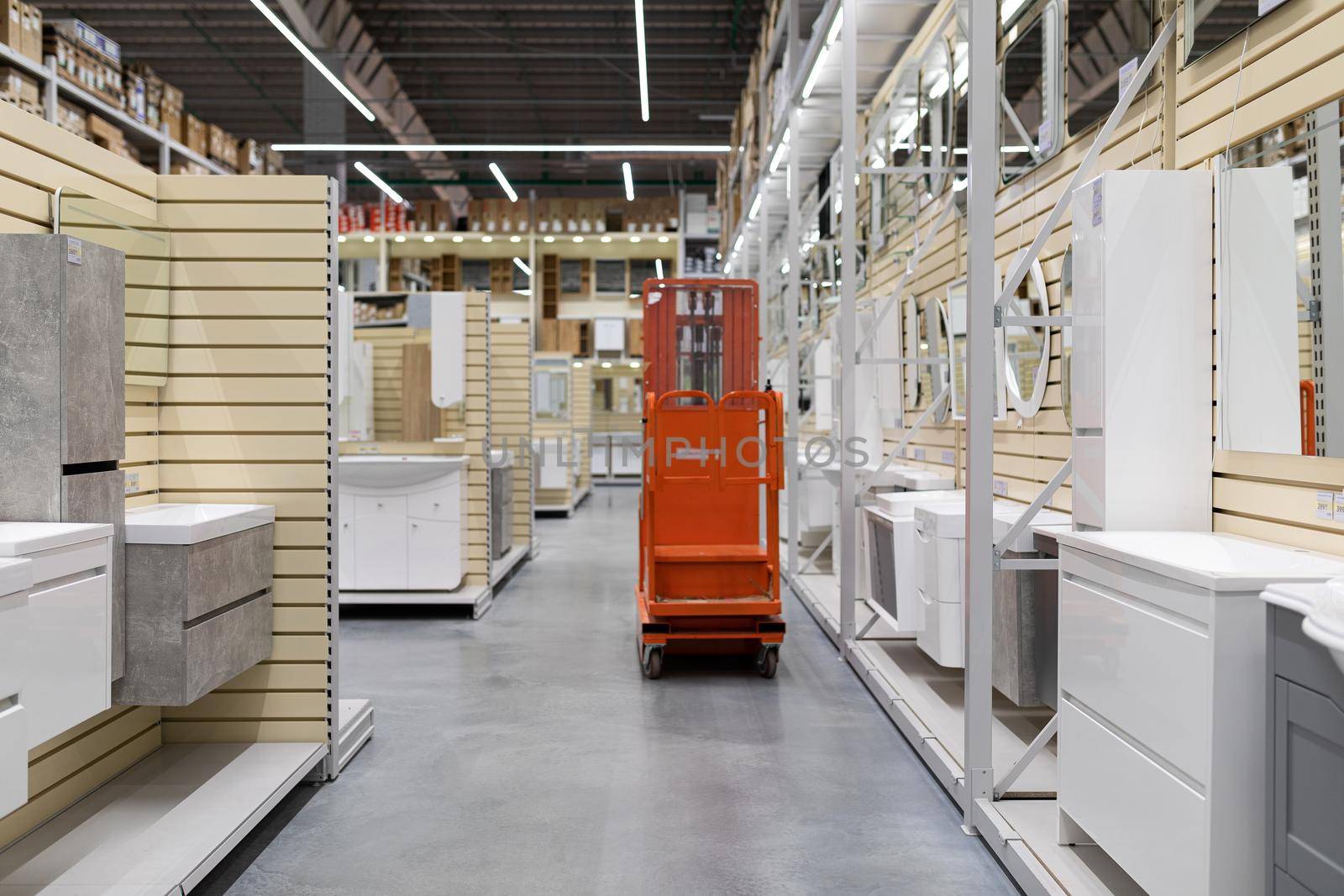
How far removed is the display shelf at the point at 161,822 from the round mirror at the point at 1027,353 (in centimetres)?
331

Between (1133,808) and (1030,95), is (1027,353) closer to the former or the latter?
(1030,95)

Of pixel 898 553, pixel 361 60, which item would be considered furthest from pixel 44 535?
pixel 361 60

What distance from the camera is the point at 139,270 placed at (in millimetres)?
3203

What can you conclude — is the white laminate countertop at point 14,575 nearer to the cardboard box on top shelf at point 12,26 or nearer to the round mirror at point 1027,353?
the round mirror at point 1027,353

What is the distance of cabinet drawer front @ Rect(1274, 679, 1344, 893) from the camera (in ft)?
5.32

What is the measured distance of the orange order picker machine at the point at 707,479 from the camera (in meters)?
4.88

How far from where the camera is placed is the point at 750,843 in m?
2.97

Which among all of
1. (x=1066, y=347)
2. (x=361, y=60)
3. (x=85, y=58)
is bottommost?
(x=1066, y=347)

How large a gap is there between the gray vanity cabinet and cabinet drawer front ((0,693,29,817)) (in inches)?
97.5

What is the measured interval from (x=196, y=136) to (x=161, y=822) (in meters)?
8.00

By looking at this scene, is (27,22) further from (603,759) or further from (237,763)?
(603,759)

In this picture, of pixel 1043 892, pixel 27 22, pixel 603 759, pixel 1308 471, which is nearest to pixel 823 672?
pixel 603 759

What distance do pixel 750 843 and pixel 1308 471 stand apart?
1912 mm

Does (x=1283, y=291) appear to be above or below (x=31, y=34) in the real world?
below
